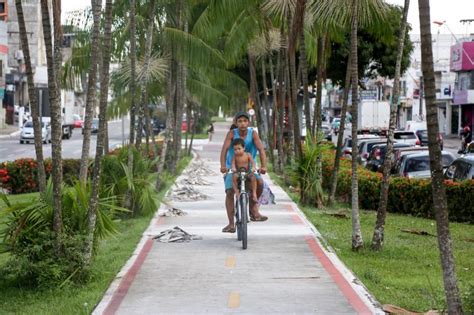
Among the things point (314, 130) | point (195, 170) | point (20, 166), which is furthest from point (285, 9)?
point (195, 170)

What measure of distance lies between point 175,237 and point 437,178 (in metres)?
7.46

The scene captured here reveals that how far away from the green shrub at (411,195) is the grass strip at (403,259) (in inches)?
17.4

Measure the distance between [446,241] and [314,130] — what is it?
12935mm

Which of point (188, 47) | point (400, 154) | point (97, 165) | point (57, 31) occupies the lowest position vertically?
point (400, 154)

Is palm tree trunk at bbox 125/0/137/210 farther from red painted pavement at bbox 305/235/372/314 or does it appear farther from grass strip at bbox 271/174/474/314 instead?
red painted pavement at bbox 305/235/372/314

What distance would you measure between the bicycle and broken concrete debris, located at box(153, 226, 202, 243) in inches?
40.4

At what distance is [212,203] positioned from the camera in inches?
838

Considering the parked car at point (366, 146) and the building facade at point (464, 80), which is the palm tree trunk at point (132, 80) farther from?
the building facade at point (464, 80)

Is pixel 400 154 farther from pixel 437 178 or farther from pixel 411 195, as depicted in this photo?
pixel 437 178

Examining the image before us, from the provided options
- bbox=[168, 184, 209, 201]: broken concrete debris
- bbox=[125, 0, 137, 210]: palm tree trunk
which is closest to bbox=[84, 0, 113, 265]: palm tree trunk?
bbox=[125, 0, 137, 210]: palm tree trunk

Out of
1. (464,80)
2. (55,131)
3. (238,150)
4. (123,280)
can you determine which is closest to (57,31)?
(55,131)

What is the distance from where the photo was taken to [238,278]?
10742mm

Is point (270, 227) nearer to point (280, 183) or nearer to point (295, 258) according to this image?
point (295, 258)

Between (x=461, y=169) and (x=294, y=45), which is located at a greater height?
(x=294, y=45)
